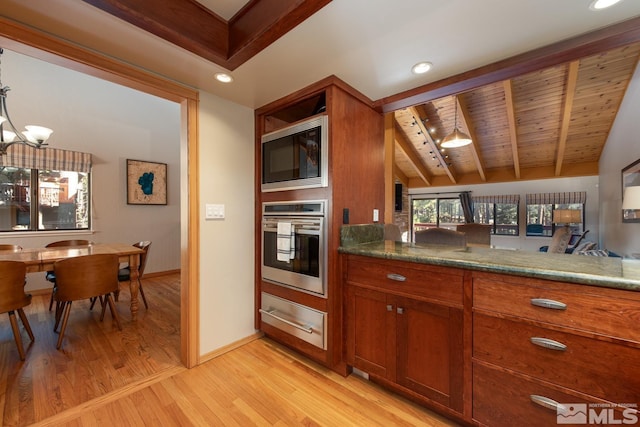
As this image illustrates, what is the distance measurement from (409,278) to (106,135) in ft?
17.5

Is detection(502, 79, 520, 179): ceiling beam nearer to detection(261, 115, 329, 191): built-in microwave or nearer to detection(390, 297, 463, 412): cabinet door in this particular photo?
detection(261, 115, 329, 191): built-in microwave

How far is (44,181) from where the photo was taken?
3.85 metres

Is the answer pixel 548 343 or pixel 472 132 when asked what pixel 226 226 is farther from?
pixel 472 132

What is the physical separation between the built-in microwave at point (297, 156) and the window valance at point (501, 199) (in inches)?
298

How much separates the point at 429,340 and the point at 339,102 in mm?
1671

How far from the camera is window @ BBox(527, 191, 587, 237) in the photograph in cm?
623

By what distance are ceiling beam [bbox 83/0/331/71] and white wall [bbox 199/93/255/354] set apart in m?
0.61

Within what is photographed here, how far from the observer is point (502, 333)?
3.87ft

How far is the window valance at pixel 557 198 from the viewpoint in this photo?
6.16m

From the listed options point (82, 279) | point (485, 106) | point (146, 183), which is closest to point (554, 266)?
point (82, 279)

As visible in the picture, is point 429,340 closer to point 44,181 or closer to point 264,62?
point 264,62

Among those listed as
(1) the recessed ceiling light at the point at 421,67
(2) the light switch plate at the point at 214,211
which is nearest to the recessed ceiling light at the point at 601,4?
(1) the recessed ceiling light at the point at 421,67

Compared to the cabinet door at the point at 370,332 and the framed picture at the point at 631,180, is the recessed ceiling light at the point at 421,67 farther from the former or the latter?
the framed picture at the point at 631,180

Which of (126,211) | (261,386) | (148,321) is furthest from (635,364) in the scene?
(126,211)
